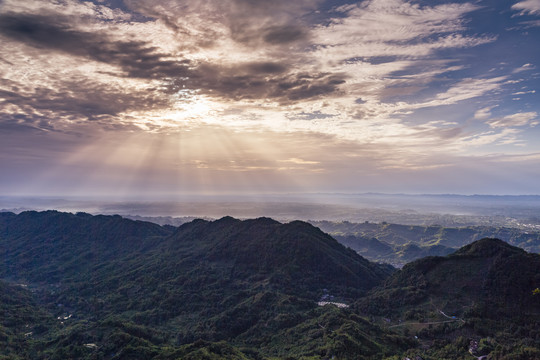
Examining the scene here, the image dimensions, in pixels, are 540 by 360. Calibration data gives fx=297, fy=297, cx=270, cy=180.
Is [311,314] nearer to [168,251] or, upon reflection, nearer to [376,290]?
[376,290]

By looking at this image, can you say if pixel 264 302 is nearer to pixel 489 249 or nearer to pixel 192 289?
pixel 192 289

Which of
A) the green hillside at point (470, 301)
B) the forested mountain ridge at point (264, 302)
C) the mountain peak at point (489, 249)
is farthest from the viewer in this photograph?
the mountain peak at point (489, 249)

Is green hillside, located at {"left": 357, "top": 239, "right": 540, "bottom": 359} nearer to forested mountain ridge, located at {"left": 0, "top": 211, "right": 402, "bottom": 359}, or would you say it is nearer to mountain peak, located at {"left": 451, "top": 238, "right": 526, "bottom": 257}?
mountain peak, located at {"left": 451, "top": 238, "right": 526, "bottom": 257}

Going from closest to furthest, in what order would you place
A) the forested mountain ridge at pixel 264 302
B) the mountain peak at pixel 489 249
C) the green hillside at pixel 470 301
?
the green hillside at pixel 470 301
the forested mountain ridge at pixel 264 302
the mountain peak at pixel 489 249

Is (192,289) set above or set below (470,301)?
below

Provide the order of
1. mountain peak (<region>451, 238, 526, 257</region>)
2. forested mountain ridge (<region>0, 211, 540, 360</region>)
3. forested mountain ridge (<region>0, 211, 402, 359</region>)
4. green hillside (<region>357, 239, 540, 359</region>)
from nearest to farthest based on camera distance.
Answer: green hillside (<region>357, 239, 540, 359</region>)
forested mountain ridge (<region>0, 211, 540, 360</region>)
forested mountain ridge (<region>0, 211, 402, 359</region>)
mountain peak (<region>451, 238, 526, 257</region>)

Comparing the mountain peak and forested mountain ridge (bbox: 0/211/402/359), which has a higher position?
the mountain peak

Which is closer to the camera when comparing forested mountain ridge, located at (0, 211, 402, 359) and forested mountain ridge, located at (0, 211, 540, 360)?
forested mountain ridge, located at (0, 211, 540, 360)

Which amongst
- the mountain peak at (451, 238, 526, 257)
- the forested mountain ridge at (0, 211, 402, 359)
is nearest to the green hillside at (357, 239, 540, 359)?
the mountain peak at (451, 238, 526, 257)

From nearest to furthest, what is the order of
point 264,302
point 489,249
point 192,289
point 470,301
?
point 470,301 → point 489,249 → point 264,302 → point 192,289

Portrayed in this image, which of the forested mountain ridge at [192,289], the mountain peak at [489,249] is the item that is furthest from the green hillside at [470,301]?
the forested mountain ridge at [192,289]

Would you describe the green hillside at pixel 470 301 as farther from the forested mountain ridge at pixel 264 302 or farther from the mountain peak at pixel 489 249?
the forested mountain ridge at pixel 264 302

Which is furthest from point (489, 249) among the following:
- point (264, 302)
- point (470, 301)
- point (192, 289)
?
point (192, 289)
